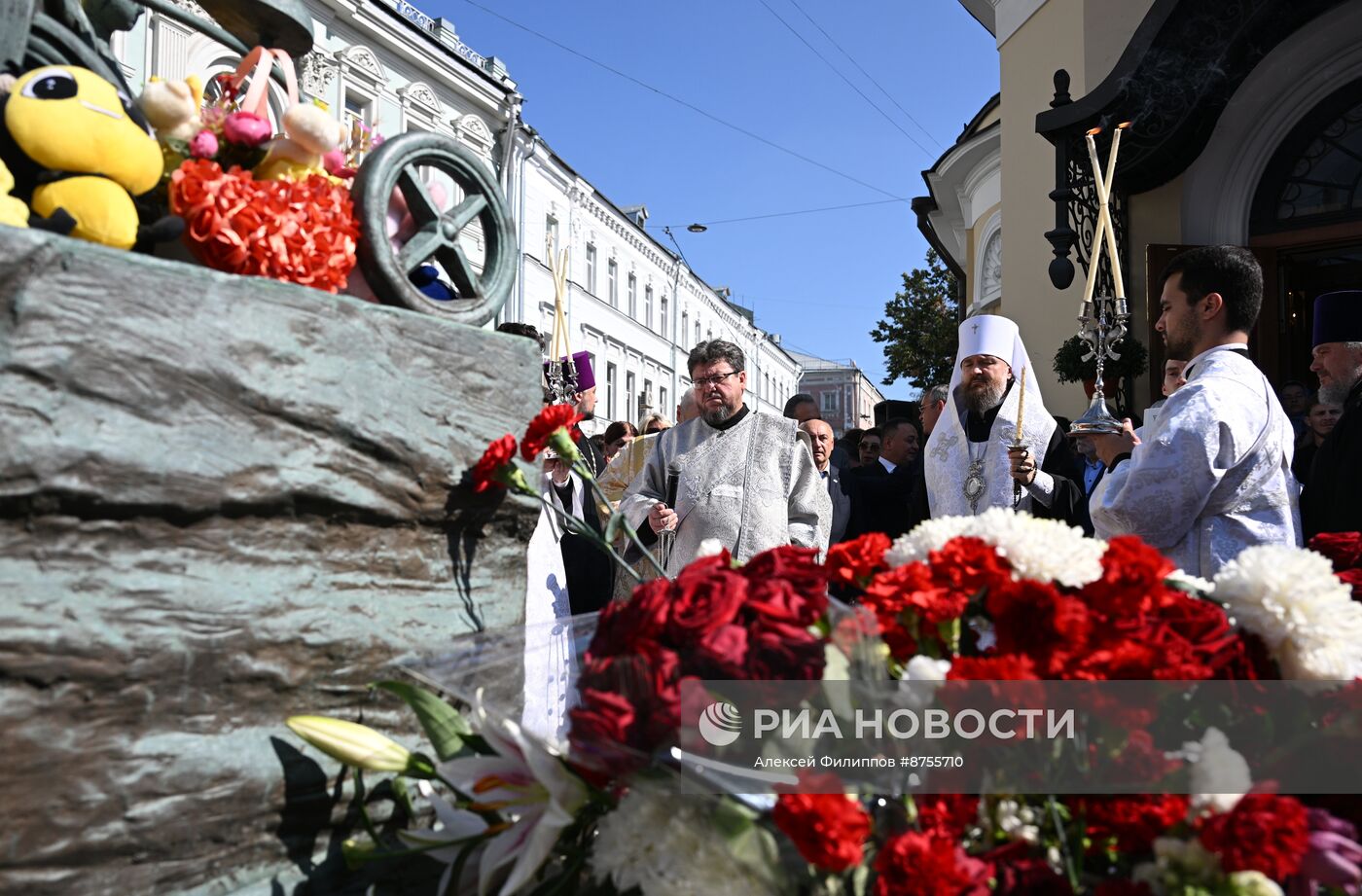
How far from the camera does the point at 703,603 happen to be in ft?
3.37

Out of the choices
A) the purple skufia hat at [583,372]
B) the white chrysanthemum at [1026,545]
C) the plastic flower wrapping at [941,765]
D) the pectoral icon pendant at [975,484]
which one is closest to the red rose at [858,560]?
the white chrysanthemum at [1026,545]

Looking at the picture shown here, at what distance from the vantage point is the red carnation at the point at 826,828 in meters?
0.85

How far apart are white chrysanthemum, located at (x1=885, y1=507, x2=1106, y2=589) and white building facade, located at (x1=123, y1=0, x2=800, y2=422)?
957 cm

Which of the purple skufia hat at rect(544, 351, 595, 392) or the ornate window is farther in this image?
the ornate window

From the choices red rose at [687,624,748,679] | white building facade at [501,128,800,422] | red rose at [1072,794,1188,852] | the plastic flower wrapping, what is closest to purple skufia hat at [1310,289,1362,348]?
the plastic flower wrapping

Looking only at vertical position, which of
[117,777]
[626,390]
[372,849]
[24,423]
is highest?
[626,390]

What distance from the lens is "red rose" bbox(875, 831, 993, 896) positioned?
2.78 ft

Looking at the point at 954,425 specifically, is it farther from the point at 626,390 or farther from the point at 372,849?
the point at 626,390

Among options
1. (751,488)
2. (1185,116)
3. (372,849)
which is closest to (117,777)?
(372,849)

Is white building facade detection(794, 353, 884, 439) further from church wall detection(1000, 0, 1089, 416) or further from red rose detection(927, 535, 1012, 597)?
red rose detection(927, 535, 1012, 597)

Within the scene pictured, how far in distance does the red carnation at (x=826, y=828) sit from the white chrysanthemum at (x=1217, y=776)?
1.00 ft

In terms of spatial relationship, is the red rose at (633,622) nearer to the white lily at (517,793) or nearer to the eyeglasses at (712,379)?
the white lily at (517,793)

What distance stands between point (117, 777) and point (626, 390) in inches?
1342

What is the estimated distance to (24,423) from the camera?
1.12 m
